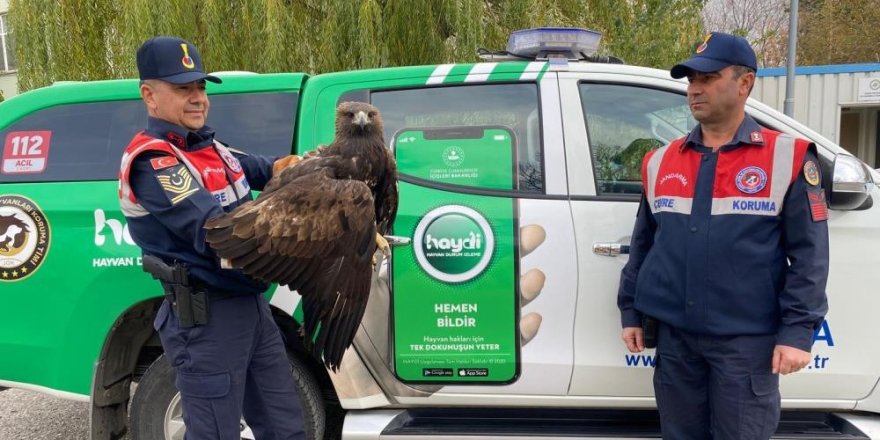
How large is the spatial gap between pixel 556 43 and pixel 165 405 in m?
2.42

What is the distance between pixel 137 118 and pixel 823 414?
335cm

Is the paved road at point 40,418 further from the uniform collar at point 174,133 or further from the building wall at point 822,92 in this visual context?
the building wall at point 822,92

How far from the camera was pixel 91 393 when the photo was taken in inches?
104

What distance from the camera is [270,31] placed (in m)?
5.70

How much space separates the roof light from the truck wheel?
5.90 ft

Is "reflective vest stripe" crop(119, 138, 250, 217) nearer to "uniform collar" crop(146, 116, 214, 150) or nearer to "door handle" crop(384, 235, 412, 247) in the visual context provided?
"uniform collar" crop(146, 116, 214, 150)

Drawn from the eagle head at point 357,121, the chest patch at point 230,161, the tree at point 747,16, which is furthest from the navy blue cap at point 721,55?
the tree at point 747,16

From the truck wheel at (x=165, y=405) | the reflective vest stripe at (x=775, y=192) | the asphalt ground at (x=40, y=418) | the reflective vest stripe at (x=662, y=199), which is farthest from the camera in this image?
the asphalt ground at (x=40, y=418)

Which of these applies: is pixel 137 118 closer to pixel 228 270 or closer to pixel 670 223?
pixel 228 270

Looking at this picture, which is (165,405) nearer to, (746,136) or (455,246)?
(455,246)

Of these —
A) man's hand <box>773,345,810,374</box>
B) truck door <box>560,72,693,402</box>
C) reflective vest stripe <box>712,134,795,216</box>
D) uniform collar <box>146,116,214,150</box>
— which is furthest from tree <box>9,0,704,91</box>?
man's hand <box>773,345,810,374</box>

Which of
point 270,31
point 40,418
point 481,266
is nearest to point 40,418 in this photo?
point 40,418

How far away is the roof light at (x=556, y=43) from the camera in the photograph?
109 inches

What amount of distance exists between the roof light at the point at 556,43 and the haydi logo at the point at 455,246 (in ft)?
2.79
